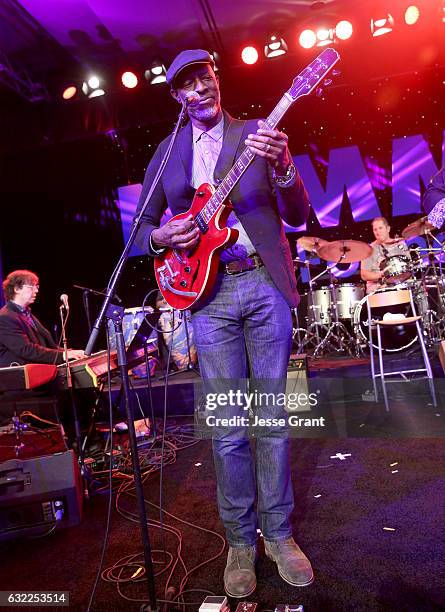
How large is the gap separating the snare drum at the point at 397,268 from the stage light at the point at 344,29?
3.30 m

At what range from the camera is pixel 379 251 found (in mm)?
7773

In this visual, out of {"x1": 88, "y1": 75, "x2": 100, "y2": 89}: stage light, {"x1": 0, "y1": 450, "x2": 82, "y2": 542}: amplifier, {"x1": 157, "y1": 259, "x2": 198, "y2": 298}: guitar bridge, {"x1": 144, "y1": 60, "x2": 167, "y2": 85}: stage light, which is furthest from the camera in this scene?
{"x1": 88, "y1": 75, "x2": 100, "y2": 89}: stage light

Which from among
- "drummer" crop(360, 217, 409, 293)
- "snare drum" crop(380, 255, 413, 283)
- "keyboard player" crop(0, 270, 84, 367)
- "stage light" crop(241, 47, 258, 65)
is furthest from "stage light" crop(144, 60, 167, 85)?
"snare drum" crop(380, 255, 413, 283)

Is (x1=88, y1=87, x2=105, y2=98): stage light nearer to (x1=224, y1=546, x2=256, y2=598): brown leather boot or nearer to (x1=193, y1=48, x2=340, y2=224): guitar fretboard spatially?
(x1=193, y1=48, x2=340, y2=224): guitar fretboard

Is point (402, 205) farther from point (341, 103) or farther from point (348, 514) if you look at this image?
point (348, 514)

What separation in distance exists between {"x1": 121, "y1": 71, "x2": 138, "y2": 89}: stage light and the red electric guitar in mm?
6460

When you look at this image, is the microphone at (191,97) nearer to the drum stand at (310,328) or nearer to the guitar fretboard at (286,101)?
the guitar fretboard at (286,101)

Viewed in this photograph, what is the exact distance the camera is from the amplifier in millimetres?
2789

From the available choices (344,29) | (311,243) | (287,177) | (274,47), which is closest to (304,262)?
(311,243)

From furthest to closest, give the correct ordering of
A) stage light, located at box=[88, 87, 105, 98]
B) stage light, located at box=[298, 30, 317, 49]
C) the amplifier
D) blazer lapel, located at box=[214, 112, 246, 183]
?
stage light, located at box=[88, 87, 105, 98], stage light, located at box=[298, 30, 317, 49], the amplifier, blazer lapel, located at box=[214, 112, 246, 183]

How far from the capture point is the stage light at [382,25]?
6766 mm

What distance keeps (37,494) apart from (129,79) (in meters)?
6.82

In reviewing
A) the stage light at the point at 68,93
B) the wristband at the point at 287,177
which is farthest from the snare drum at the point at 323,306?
the wristband at the point at 287,177

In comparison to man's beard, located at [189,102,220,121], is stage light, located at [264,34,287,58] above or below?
above
